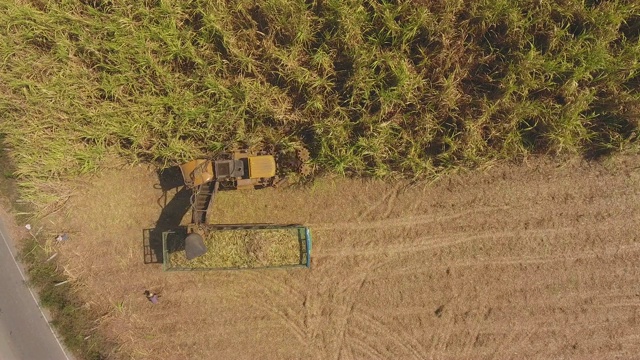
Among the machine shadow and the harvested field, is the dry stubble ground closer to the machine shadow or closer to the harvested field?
the machine shadow

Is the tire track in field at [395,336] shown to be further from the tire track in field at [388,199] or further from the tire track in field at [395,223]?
the tire track in field at [388,199]

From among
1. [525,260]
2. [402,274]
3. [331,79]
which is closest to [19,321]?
[402,274]


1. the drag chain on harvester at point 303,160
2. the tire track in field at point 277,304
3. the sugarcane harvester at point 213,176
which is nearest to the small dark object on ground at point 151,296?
the sugarcane harvester at point 213,176

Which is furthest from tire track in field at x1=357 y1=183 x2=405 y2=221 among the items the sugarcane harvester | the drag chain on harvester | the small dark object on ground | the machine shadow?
the small dark object on ground

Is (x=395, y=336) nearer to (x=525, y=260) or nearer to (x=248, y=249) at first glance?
(x=525, y=260)

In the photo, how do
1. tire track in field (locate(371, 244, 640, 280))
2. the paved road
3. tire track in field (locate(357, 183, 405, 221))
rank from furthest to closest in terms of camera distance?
the paved road, tire track in field (locate(357, 183, 405, 221)), tire track in field (locate(371, 244, 640, 280))
